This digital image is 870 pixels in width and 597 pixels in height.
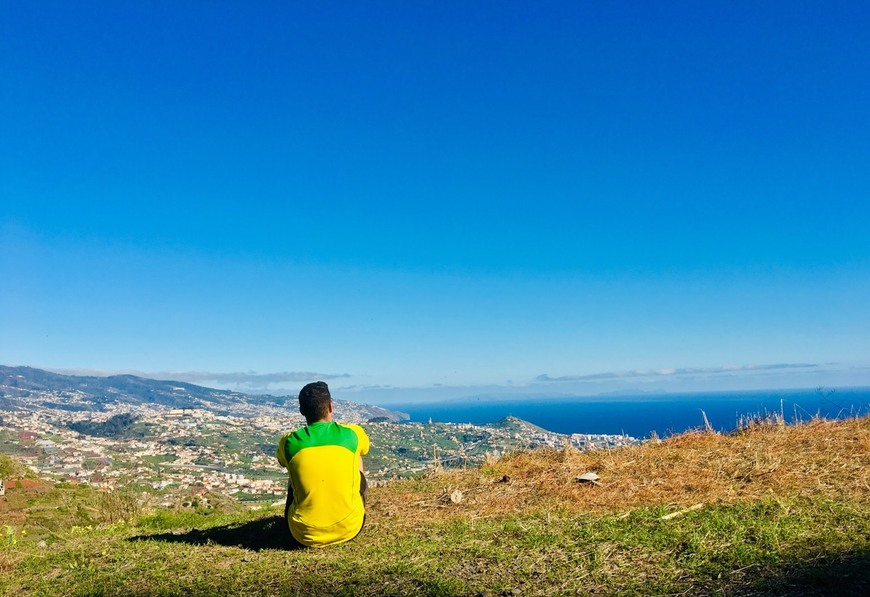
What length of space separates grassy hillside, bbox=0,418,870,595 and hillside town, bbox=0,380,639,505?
304 cm

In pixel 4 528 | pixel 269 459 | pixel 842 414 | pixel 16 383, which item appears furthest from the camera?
pixel 16 383

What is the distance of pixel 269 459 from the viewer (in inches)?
1576

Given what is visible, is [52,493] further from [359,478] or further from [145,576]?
[359,478]

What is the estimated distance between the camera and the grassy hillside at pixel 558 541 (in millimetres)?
4699

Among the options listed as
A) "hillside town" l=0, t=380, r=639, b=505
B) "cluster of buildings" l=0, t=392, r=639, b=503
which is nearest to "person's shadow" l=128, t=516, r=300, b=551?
"hillside town" l=0, t=380, r=639, b=505

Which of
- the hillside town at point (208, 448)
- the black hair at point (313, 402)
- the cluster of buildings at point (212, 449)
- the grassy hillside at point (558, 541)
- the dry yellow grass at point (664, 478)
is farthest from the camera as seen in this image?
the cluster of buildings at point (212, 449)

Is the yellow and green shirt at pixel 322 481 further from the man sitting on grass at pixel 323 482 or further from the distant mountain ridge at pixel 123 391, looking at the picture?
the distant mountain ridge at pixel 123 391

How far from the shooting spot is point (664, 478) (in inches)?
316

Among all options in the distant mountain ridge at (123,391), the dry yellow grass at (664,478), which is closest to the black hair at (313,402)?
the dry yellow grass at (664,478)

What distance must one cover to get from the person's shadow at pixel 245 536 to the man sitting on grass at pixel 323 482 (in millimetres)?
453

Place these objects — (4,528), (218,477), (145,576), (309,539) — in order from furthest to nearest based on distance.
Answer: (218,477)
(4,528)
(309,539)
(145,576)

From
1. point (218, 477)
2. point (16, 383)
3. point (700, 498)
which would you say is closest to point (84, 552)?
point (700, 498)

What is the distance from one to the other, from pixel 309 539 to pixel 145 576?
1632 millimetres

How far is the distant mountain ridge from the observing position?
11819 centimetres
